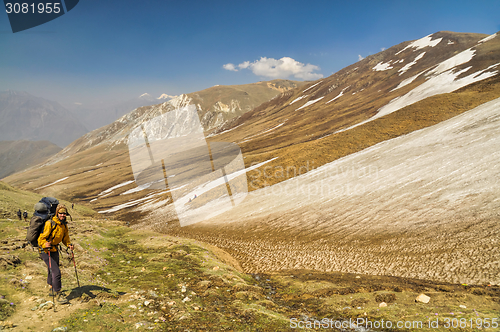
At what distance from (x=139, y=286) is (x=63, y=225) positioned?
Answer: 5.40 meters

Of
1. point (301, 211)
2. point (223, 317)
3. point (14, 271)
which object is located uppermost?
point (14, 271)

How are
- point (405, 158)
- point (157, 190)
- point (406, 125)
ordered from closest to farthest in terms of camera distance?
1. point (405, 158)
2. point (406, 125)
3. point (157, 190)

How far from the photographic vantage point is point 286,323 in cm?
1038

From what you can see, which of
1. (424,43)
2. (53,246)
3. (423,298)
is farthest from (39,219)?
(424,43)

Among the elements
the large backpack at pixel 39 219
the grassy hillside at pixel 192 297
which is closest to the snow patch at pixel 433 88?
the grassy hillside at pixel 192 297

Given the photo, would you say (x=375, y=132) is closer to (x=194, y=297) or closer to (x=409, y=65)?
(x=194, y=297)

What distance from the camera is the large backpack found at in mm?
8688

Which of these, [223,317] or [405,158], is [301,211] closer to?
[405,158]

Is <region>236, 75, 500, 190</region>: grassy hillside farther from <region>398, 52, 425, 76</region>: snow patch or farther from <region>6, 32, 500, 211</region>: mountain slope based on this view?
<region>398, 52, 425, 76</region>: snow patch

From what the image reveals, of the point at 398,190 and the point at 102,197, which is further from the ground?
the point at 102,197

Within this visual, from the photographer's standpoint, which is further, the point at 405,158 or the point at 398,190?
the point at 405,158

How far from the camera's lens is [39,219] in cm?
879

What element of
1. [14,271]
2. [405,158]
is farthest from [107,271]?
[405,158]

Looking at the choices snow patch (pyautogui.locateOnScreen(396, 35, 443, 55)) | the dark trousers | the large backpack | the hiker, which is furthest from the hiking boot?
snow patch (pyautogui.locateOnScreen(396, 35, 443, 55))
